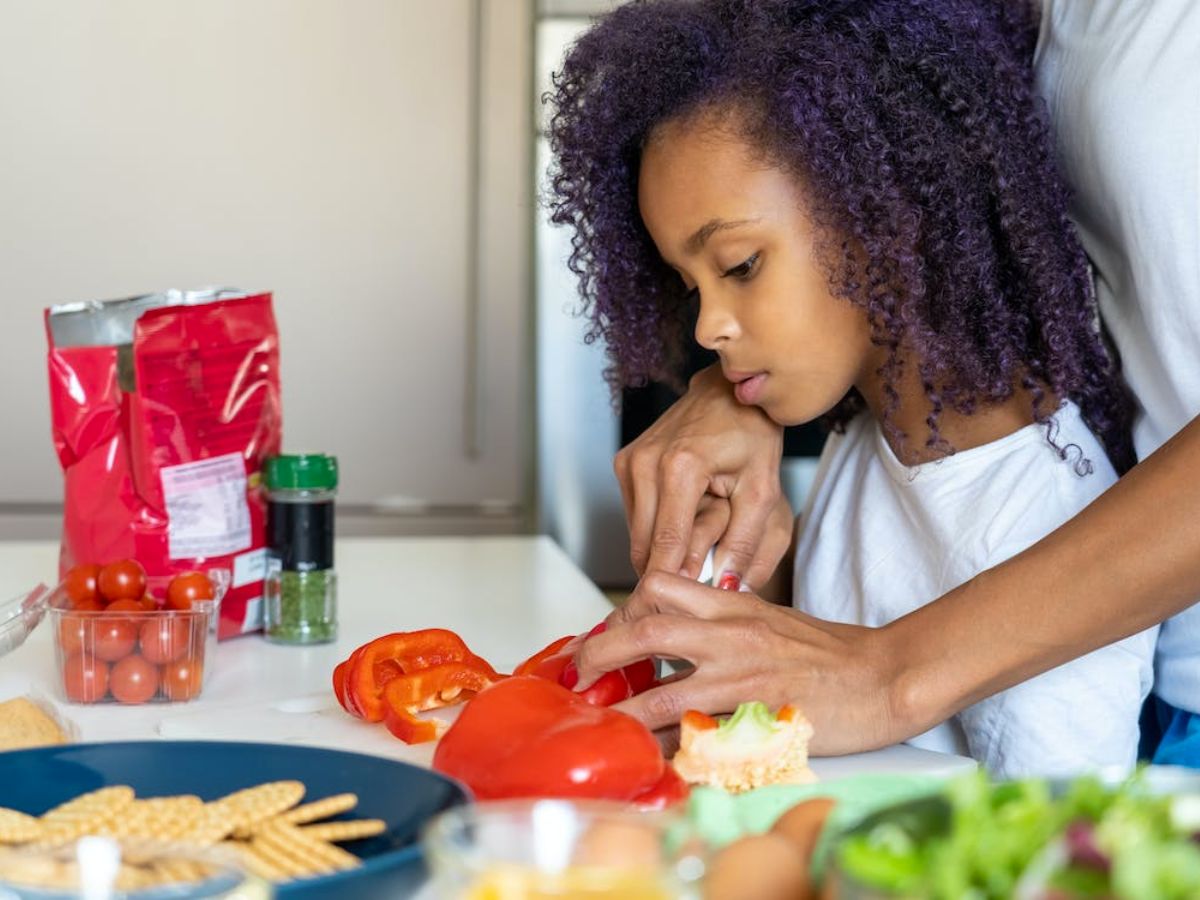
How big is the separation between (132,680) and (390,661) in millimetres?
208

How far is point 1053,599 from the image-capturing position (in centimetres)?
91

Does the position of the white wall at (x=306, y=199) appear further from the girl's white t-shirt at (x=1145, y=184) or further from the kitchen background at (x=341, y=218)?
the girl's white t-shirt at (x=1145, y=184)

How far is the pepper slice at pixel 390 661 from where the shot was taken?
3.24 feet

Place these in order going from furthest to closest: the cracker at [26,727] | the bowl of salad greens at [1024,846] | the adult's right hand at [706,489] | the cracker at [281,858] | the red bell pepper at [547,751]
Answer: the adult's right hand at [706,489] → the cracker at [26,727] → the red bell pepper at [547,751] → the cracker at [281,858] → the bowl of salad greens at [1024,846]

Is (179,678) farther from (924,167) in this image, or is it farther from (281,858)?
(924,167)

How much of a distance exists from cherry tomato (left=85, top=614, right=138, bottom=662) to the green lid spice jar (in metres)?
0.25

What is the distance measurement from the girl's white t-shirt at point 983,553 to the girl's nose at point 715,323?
21 centimetres

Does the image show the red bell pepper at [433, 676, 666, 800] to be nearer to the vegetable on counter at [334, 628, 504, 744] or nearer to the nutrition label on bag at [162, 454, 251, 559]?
the vegetable on counter at [334, 628, 504, 744]

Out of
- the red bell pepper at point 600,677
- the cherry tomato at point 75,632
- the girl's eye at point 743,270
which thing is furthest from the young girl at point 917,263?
the cherry tomato at point 75,632

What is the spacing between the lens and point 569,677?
38.0 inches

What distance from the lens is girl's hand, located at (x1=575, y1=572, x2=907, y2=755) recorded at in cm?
90

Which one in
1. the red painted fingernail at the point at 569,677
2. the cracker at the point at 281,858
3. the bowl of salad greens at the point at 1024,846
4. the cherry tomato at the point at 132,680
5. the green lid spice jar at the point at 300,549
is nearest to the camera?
the bowl of salad greens at the point at 1024,846

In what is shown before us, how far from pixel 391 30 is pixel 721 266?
2.01 metres

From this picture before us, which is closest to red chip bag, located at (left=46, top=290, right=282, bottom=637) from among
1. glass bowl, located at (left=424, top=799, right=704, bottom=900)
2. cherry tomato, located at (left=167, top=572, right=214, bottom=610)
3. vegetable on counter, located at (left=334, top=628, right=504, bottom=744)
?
cherry tomato, located at (left=167, top=572, right=214, bottom=610)
